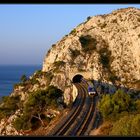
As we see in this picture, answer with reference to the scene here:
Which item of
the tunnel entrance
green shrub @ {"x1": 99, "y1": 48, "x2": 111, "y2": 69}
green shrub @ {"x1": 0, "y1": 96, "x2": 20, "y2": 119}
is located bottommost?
green shrub @ {"x1": 0, "y1": 96, "x2": 20, "y2": 119}

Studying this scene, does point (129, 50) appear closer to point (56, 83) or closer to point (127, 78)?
point (127, 78)

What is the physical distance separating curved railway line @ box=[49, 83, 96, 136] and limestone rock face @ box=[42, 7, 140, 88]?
3083cm

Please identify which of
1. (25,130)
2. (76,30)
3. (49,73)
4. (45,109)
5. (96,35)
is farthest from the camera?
(76,30)

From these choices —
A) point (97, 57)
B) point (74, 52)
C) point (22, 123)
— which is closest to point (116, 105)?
point (22, 123)

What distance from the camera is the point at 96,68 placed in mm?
102250

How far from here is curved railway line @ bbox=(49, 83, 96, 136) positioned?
43156mm

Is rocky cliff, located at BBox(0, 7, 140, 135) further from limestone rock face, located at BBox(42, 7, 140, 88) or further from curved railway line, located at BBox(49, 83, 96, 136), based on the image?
curved railway line, located at BBox(49, 83, 96, 136)

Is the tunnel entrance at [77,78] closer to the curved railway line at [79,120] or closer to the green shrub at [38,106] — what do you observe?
the curved railway line at [79,120]

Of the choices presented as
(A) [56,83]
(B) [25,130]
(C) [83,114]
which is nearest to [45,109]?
(B) [25,130]

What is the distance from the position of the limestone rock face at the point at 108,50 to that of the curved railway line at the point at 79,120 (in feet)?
101

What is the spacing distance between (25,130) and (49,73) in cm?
4383

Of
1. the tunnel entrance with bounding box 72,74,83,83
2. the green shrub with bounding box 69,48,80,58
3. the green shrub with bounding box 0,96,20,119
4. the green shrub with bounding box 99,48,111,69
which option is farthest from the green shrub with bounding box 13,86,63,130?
the green shrub with bounding box 69,48,80,58

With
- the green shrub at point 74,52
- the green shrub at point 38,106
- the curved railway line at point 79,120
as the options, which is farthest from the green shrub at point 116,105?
the green shrub at point 74,52

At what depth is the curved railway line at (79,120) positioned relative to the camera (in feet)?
142
